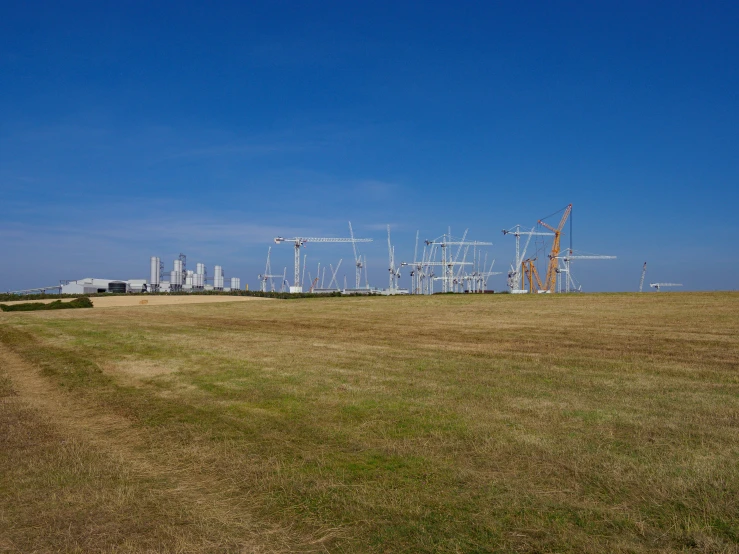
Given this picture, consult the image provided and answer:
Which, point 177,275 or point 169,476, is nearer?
point 169,476

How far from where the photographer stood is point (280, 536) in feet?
17.9

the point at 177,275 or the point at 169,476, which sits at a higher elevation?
the point at 177,275

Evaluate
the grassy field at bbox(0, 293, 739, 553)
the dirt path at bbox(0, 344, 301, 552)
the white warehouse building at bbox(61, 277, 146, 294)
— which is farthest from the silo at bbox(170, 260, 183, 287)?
the dirt path at bbox(0, 344, 301, 552)

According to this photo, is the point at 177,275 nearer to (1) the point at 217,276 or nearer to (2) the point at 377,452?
(1) the point at 217,276

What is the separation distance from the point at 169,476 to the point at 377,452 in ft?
9.48

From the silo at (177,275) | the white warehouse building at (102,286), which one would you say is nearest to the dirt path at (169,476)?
the white warehouse building at (102,286)

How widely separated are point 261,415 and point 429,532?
5.72m

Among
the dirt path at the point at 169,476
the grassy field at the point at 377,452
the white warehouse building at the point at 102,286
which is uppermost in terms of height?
the white warehouse building at the point at 102,286

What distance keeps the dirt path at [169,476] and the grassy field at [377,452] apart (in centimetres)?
3

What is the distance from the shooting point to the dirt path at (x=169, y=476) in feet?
17.6

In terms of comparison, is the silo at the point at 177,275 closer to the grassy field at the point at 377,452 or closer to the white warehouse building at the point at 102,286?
the white warehouse building at the point at 102,286

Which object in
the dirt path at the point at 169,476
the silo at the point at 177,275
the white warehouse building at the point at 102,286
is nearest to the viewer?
the dirt path at the point at 169,476

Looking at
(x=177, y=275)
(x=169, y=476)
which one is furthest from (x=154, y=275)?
(x=169, y=476)

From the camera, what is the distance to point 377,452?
314 inches
